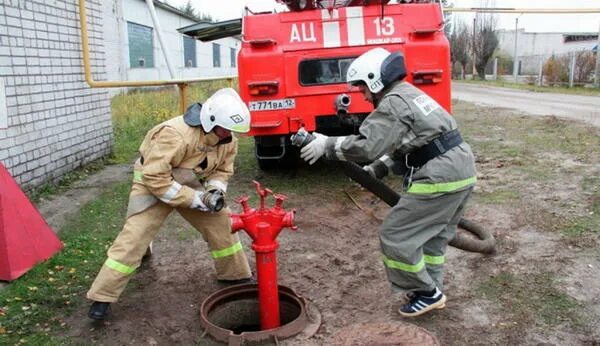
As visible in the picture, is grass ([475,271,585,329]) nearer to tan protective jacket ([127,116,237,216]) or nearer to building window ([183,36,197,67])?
tan protective jacket ([127,116,237,216])

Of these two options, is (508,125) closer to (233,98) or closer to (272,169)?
(272,169)

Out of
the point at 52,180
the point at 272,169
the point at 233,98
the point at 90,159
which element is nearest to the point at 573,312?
the point at 233,98

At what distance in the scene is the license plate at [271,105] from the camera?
5.66 m

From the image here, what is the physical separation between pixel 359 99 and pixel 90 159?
371cm

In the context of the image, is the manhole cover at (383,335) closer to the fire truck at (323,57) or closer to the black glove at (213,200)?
the black glove at (213,200)

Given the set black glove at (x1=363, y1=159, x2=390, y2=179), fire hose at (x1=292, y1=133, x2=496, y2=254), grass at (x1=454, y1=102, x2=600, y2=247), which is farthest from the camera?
grass at (x1=454, y1=102, x2=600, y2=247)

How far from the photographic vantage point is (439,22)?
570cm

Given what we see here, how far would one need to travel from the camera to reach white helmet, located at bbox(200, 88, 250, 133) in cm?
314

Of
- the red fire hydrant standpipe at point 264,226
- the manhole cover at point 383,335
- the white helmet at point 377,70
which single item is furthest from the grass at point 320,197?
the white helmet at point 377,70

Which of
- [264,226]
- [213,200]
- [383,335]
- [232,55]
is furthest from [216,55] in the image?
[383,335]

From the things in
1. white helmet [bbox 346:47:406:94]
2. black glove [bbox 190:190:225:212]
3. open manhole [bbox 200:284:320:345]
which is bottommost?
open manhole [bbox 200:284:320:345]

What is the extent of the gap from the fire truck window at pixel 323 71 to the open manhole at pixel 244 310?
264cm

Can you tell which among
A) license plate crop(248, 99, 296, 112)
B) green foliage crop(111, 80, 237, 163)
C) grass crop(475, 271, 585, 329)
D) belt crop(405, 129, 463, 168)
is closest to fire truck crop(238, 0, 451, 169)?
license plate crop(248, 99, 296, 112)

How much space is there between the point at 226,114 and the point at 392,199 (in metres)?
1.24
